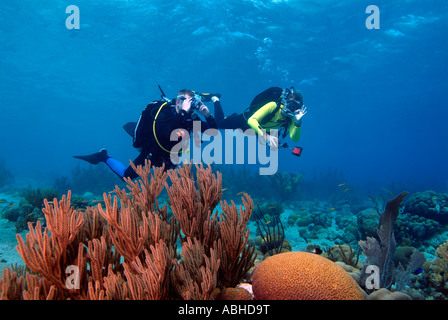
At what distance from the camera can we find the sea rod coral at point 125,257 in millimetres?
1877

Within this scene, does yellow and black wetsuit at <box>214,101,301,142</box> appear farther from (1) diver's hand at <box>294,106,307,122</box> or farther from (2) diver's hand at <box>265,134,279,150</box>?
(2) diver's hand at <box>265,134,279,150</box>

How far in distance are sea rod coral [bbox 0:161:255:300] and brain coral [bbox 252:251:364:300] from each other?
375mm

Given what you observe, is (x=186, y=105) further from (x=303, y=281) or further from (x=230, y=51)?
(x=230, y=51)

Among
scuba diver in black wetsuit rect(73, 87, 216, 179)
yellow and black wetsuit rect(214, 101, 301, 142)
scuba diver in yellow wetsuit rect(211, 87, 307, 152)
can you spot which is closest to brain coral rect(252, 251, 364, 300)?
scuba diver in black wetsuit rect(73, 87, 216, 179)

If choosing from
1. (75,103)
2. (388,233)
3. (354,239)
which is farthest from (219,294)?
(75,103)

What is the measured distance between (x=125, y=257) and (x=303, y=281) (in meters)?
1.72

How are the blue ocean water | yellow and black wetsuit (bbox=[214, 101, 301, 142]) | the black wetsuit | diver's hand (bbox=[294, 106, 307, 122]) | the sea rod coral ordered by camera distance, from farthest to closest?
the blue ocean water < diver's hand (bbox=[294, 106, 307, 122]) < yellow and black wetsuit (bbox=[214, 101, 301, 142]) < the black wetsuit < the sea rod coral

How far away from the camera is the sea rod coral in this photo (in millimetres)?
1877

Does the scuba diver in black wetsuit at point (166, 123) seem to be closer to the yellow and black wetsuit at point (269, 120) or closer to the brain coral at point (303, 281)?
the yellow and black wetsuit at point (269, 120)

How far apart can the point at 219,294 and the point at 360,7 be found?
22.6 meters

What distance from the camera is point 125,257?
6.98ft

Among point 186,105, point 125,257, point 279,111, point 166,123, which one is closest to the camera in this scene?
point 125,257

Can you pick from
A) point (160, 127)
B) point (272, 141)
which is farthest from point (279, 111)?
point (160, 127)

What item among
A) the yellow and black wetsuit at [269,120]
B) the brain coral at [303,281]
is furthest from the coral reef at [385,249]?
the yellow and black wetsuit at [269,120]
